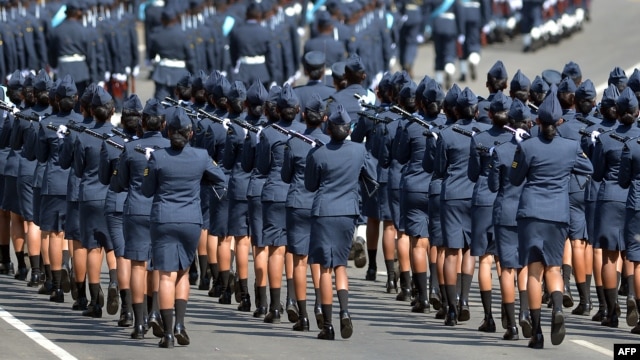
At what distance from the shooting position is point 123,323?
746 inches

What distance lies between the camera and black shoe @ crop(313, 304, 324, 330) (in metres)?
18.4

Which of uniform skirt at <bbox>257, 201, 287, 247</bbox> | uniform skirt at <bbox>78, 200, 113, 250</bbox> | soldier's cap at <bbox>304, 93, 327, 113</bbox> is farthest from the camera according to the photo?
uniform skirt at <bbox>257, 201, 287, 247</bbox>

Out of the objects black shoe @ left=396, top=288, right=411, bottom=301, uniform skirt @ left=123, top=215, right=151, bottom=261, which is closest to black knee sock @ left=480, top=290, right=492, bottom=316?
black shoe @ left=396, top=288, right=411, bottom=301

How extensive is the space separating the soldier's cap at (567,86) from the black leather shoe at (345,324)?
11.2 ft

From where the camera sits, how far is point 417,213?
2017 centimetres

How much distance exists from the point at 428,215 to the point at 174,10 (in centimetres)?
1180

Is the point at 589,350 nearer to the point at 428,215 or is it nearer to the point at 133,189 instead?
the point at 428,215

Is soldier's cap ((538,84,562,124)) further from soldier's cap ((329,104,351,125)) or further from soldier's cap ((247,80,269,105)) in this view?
soldier's cap ((247,80,269,105))

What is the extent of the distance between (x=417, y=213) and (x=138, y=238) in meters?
3.03

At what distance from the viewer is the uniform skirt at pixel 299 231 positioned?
18750 mm

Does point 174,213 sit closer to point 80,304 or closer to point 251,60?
point 80,304

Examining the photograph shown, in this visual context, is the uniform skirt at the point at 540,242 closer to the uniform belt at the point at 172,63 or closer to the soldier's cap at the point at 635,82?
the soldier's cap at the point at 635,82

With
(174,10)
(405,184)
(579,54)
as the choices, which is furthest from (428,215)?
(579,54)
